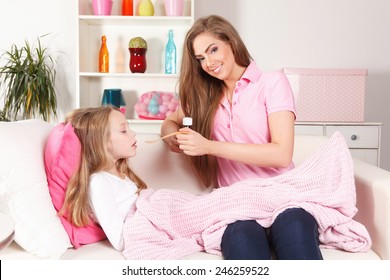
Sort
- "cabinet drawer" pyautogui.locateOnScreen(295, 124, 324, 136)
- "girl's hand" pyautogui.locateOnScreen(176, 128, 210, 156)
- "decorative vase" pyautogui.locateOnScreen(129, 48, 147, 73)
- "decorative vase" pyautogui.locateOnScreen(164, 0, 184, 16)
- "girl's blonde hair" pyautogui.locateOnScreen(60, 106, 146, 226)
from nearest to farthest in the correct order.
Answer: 1. "girl's blonde hair" pyautogui.locateOnScreen(60, 106, 146, 226)
2. "girl's hand" pyautogui.locateOnScreen(176, 128, 210, 156)
3. "cabinet drawer" pyautogui.locateOnScreen(295, 124, 324, 136)
4. "decorative vase" pyautogui.locateOnScreen(164, 0, 184, 16)
5. "decorative vase" pyautogui.locateOnScreen(129, 48, 147, 73)

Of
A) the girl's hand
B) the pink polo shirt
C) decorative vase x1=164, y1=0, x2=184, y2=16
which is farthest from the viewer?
decorative vase x1=164, y1=0, x2=184, y2=16

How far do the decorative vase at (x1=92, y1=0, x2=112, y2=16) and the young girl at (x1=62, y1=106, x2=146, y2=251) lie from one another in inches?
80.9

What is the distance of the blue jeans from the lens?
62.1 inches

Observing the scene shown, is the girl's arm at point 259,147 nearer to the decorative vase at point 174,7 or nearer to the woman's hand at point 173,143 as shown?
the woman's hand at point 173,143

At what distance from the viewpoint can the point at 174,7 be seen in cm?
385

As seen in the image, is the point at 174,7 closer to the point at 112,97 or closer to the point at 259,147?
the point at 112,97

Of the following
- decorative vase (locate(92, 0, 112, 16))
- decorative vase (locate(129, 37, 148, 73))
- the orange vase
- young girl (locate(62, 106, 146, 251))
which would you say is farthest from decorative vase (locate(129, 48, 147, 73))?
young girl (locate(62, 106, 146, 251))

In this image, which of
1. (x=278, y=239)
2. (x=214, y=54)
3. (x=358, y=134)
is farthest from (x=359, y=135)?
(x=278, y=239)

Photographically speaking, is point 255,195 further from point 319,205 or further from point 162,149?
point 162,149

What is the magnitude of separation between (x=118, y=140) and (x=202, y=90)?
411mm

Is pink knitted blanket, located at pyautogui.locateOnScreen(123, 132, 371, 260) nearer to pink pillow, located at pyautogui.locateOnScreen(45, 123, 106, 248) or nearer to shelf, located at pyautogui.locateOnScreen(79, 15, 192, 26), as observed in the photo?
pink pillow, located at pyautogui.locateOnScreen(45, 123, 106, 248)

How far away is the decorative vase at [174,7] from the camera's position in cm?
385

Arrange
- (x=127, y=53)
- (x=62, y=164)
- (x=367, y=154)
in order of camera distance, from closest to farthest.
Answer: (x=62, y=164), (x=367, y=154), (x=127, y=53)

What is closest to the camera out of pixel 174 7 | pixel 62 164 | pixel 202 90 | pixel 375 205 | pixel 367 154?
pixel 62 164
